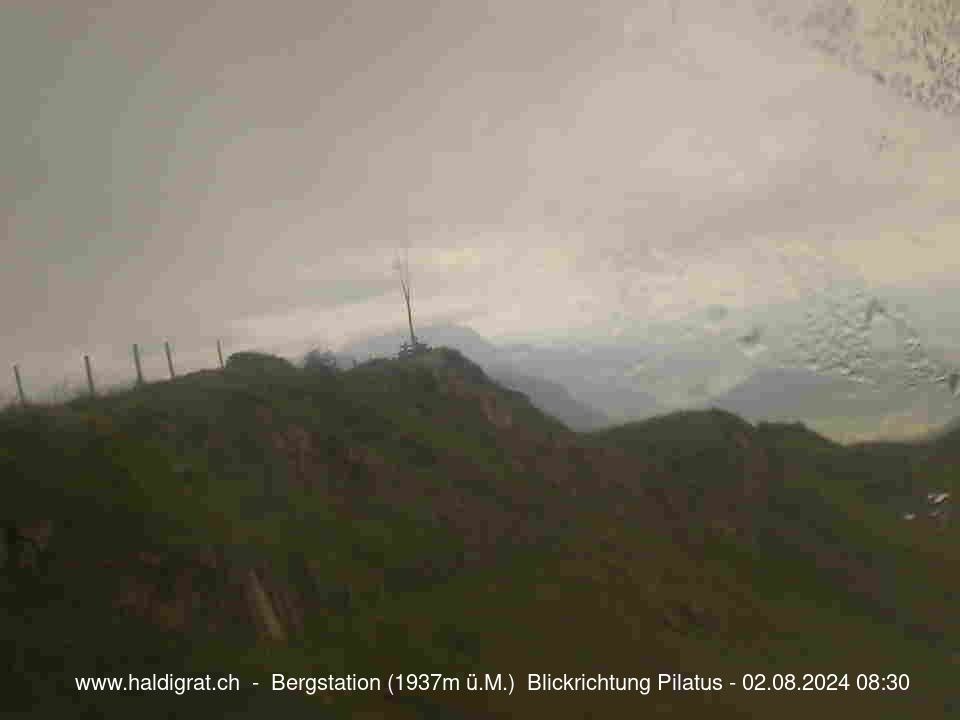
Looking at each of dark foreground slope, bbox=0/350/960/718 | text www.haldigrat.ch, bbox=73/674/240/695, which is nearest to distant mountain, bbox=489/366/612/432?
dark foreground slope, bbox=0/350/960/718

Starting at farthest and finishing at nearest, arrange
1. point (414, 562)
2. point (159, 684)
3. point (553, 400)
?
point (553, 400) < point (414, 562) < point (159, 684)

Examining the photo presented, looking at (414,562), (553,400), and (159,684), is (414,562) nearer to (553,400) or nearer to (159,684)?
(159,684)

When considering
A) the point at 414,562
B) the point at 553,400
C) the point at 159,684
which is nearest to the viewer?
the point at 159,684

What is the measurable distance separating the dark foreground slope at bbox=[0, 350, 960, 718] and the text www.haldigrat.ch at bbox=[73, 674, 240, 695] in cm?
18

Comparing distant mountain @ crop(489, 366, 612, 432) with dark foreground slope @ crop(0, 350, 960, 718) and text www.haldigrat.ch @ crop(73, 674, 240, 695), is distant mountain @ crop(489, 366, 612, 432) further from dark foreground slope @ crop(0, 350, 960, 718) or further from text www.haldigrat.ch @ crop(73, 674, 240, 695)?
text www.haldigrat.ch @ crop(73, 674, 240, 695)

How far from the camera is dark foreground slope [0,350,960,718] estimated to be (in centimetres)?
1381

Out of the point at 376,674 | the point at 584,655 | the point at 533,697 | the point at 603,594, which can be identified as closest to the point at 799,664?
the point at 603,594

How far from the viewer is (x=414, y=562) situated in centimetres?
2088

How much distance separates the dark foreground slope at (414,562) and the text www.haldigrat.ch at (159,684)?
7.1 inches

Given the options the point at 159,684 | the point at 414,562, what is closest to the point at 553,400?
the point at 414,562

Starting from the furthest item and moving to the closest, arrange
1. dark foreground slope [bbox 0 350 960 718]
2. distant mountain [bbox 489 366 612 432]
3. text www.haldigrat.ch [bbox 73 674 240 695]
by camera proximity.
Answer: distant mountain [bbox 489 366 612 432]
dark foreground slope [bbox 0 350 960 718]
text www.haldigrat.ch [bbox 73 674 240 695]

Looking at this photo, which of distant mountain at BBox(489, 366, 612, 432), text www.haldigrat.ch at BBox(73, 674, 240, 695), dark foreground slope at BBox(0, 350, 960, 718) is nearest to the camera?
text www.haldigrat.ch at BBox(73, 674, 240, 695)

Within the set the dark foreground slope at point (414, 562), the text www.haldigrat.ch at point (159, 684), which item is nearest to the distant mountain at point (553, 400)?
the dark foreground slope at point (414, 562)

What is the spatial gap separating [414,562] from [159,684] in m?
9.28
